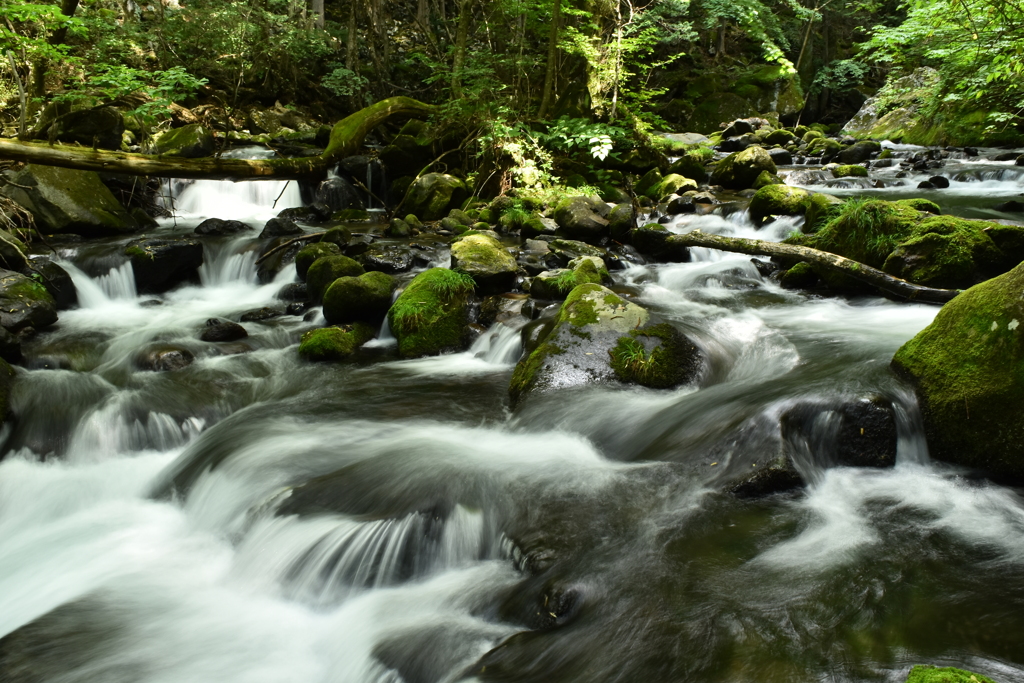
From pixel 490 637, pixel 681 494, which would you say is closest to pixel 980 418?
pixel 681 494

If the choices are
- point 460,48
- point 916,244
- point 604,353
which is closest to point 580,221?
point 916,244

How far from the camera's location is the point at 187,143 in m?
12.8

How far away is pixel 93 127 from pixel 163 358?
761 centimetres

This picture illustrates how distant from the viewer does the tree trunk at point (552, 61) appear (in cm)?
1104

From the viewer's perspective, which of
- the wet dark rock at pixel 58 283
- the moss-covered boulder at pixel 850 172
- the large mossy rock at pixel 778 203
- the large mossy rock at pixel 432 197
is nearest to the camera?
the wet dark rock at pixel 58 283

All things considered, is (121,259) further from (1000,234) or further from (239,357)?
(1000,234)

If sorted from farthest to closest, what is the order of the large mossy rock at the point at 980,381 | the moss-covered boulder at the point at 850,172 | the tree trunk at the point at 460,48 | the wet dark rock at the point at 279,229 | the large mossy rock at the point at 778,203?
the moss-covered boulder at the point at 850,172, the tree trunk at the point at 460,48, the wet dark rock at the point at 279,229, the large mossy rock at the point at 778,203, the large mossy rock at the point at 980,381

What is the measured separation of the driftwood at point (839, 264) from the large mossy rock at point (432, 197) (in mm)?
5345

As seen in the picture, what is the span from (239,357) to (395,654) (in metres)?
4.62

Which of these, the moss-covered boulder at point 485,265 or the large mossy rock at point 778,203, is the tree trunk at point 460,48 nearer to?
the moss-covered boulder at point 485,265

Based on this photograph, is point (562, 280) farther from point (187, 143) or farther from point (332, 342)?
point (187, 143)

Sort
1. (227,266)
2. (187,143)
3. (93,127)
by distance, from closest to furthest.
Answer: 1. (227,266)
2. (93,127)
3. (187,143)

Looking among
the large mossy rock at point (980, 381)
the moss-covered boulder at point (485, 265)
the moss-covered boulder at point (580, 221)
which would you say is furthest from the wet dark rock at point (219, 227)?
the large mossy rock at point (980, 381)

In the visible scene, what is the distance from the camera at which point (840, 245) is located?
7.05 metres
